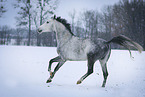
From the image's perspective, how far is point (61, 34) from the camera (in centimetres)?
491

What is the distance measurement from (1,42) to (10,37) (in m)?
5.52

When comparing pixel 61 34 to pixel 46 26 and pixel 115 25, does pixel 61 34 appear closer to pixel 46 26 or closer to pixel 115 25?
pixel 46 26

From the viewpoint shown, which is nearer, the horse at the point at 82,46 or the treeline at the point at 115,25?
the horse at the point at 82,46

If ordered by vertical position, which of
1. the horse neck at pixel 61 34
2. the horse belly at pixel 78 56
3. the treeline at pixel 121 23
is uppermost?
the treeline at pixel 121 23

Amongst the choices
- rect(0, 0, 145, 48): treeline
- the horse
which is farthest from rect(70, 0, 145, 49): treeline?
the horse

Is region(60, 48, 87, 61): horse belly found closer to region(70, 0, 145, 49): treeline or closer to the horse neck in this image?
the horse neck

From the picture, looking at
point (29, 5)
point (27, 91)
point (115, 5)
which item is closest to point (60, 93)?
point (27, 91)

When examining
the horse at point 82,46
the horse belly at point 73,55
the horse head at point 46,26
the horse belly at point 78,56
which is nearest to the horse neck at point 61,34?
the horse at point 82,46

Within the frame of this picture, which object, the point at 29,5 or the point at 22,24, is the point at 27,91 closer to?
the point at 22,24

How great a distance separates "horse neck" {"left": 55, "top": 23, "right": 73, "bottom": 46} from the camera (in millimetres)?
4797

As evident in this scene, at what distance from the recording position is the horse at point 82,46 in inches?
169

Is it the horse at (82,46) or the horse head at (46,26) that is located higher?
the horse head at (46,26)

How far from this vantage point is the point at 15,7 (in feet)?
97.2

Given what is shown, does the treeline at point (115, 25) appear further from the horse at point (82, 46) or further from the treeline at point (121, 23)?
the horse at point (82, 46)
